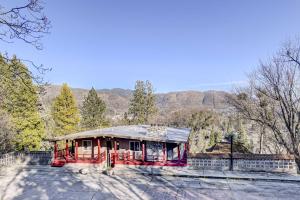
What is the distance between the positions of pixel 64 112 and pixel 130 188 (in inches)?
979

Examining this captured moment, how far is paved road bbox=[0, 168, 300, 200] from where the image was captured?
44.5ft

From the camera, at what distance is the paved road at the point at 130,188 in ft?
44.5

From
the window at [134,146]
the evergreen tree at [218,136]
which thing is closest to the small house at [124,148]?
the window at [134,146]

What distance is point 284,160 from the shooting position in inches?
774

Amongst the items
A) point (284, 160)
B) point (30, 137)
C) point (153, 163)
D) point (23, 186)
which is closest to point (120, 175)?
point (153, 163)

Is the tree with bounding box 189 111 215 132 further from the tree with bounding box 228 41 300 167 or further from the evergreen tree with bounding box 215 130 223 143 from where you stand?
the tree with bounding box 228 41 300 167

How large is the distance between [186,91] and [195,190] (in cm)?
8908

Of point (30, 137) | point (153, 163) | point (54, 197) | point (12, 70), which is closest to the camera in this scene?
point (12, 70)

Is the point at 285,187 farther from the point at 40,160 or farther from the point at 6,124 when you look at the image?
the point at 6,124

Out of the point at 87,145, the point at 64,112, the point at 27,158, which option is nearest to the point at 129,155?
the point at 87,145

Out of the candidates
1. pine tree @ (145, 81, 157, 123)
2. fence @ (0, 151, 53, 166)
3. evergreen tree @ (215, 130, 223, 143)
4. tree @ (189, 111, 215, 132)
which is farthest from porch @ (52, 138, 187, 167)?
pine tree @ (145, 81, 157, 123)

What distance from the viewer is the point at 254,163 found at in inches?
786

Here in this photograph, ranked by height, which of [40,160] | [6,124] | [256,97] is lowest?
[40,160]

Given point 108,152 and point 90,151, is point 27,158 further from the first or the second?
point 108,152
